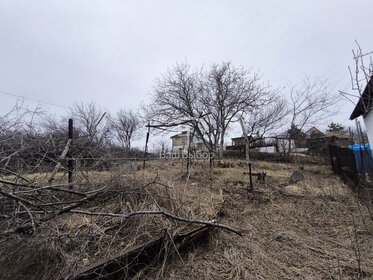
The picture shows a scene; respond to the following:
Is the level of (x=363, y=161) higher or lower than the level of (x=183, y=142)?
lower

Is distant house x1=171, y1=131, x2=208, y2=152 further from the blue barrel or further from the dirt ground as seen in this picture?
the blue barrel

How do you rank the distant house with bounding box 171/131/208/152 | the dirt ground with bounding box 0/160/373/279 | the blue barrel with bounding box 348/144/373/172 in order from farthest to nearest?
the distant house with bounding box 171/131/208/152
the blue barrel with bounding box 348/144/373/172
the dirt ground with bounding box 0/160/373/279

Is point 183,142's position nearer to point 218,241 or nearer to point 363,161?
point 363,161

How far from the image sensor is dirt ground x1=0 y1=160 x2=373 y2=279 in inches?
56.7

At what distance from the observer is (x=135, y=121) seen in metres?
22.6

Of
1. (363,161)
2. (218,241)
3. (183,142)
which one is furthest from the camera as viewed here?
(183,142)

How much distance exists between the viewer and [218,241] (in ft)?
6.56

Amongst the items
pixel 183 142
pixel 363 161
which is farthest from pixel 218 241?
pixel 183 142

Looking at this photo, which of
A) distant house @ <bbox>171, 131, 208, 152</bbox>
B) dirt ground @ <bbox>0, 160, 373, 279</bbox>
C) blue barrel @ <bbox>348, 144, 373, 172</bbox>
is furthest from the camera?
distant house @ <bbox>171, 131, 208, 152</bbox>

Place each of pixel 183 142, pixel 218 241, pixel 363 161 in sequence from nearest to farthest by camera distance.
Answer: pixel 218 241 → pixel 363 161 → pixel 183 142

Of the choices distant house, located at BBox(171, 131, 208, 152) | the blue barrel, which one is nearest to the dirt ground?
the blue barrel

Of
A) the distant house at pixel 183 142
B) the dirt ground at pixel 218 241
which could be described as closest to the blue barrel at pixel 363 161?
the dirt ground at pixel 218 241

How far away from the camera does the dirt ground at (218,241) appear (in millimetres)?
1440

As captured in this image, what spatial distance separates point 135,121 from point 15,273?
22.5 m
